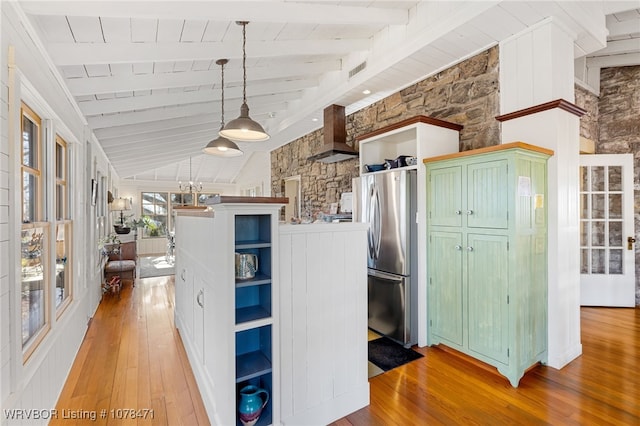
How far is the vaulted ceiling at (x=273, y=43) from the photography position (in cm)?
225

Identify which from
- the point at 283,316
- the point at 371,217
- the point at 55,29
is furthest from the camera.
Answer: the point at 371,217

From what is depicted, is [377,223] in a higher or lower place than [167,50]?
lower

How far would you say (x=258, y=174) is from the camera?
9.29 m

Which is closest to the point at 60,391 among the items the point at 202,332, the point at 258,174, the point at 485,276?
the point at 202,332

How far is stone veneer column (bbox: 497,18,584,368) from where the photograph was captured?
2.71 metres

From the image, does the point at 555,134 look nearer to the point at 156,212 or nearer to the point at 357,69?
the point at 357,69

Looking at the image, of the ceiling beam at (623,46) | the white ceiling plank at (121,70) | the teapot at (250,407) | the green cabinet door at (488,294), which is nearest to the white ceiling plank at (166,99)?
the white ceiling plank at (121,70)

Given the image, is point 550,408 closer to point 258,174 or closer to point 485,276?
point 485,276

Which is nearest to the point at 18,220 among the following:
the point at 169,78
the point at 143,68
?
the point at 143,68

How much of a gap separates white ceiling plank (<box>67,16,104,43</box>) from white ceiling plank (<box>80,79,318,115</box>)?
129cm

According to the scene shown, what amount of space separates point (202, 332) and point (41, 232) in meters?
1.36

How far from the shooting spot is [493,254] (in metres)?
2.62

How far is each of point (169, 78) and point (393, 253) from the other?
2.99 meters

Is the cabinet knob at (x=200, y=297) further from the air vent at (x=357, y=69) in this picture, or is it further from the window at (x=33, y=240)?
the air vent at (x=357, y=69)
